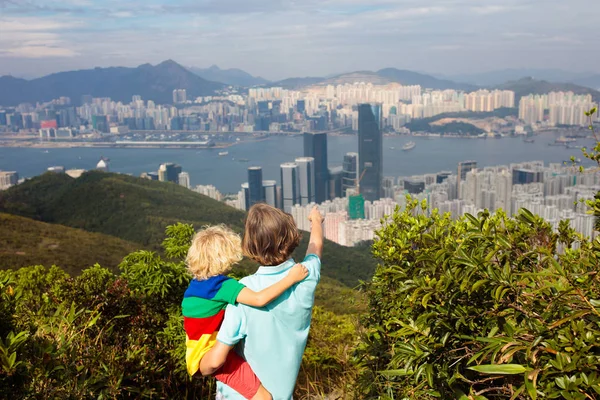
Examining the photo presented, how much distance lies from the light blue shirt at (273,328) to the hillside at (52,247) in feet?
27.1

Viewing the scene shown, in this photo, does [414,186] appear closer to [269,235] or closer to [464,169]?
[464,169]

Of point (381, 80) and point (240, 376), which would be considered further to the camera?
point (381, 80)

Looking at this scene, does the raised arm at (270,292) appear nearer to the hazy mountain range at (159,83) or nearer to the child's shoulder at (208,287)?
the child's shoulder at (208,287)

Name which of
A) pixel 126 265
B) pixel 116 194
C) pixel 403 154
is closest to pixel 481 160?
pixel 403 154

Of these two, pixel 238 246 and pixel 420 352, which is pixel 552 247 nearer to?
pixel 420 352

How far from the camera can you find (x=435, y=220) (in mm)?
1689

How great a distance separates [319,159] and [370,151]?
18.7 ft

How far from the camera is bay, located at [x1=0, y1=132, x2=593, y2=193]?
50.4 metres

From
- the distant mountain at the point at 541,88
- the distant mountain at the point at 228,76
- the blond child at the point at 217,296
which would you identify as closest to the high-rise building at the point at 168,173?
the blond child at the point at 217,296

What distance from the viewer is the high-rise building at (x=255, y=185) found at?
41.6 meters

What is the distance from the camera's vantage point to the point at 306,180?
4728cm

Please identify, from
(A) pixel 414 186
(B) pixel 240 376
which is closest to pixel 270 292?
(B) pixel 240 376

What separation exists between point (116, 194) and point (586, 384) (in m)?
19.9

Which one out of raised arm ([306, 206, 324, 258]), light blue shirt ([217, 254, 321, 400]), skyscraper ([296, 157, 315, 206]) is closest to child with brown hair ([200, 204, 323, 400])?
light blue shirt ([217, 254, 321, 400])
